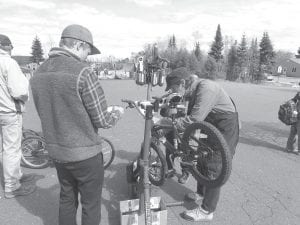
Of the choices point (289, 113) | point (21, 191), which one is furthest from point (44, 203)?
point (289, 113)

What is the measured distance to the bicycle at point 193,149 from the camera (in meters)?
2.82

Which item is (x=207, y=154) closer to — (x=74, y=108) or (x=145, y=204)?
(x=145, y=204)

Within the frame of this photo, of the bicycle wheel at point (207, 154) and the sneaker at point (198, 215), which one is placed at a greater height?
the bicycle wheel at point (207, 154)

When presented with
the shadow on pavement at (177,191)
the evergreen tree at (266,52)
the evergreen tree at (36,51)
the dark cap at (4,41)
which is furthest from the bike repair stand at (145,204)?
the evergreen tree at (36,51)

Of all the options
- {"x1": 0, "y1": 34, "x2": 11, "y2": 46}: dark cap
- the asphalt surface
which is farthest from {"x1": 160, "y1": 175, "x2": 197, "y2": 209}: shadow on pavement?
{"x1": 0, "y1": 34, "x2": 11, "y2": 46}: dark cap

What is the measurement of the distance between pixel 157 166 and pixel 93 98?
6.08 feet

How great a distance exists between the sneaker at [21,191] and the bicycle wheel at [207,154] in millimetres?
2356

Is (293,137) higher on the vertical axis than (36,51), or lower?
lower

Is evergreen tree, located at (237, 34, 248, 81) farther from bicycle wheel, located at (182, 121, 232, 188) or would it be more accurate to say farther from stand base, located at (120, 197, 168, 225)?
stand base, located at (120, 197, 168, 225)

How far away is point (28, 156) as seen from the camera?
5125 millimetres

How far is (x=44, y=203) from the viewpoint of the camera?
3.86 m

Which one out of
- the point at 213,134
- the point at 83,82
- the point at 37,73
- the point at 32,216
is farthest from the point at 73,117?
the point at 32,216

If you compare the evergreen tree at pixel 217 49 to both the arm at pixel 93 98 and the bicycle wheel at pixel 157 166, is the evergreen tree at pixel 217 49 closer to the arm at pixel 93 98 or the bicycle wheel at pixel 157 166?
the bicycle wheel at pixel 157 166

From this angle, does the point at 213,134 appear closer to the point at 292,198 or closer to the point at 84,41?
the point at 84,41
